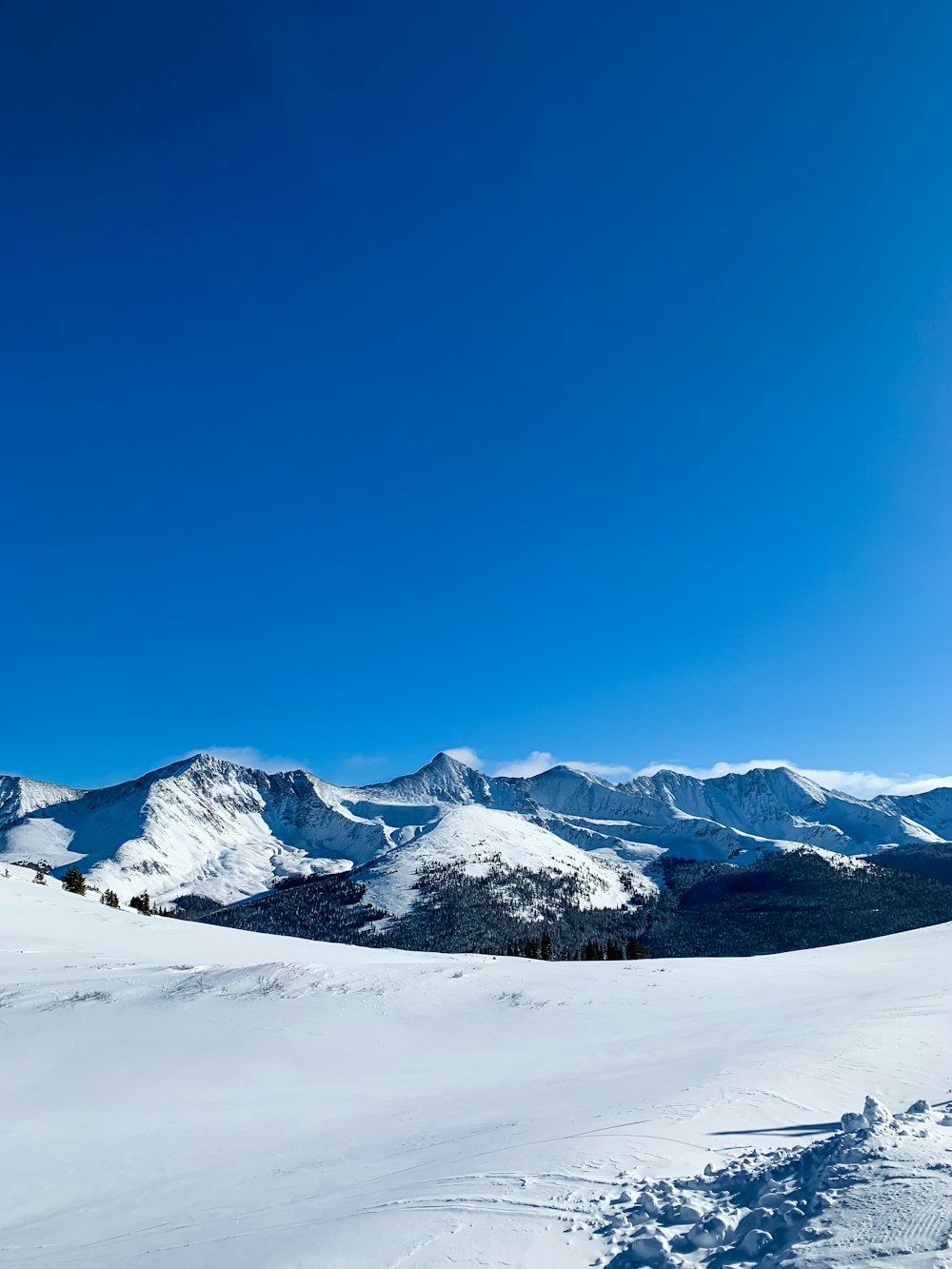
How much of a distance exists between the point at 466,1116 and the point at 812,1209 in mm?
10794

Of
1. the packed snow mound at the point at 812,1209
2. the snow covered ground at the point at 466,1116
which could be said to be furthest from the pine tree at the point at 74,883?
the packed snow mound at the point at 812,1209

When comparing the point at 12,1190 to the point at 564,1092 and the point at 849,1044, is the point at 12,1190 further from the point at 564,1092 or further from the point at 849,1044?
the point at 849,1044

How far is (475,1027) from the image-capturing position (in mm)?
25250

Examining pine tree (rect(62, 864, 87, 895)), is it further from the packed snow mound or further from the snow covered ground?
the packed snow mound

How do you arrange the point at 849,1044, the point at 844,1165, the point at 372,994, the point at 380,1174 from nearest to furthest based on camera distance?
1. the point at 844,1165
2. the point at 380,1174
3. the point at 849,1044
4. the point at 372,994

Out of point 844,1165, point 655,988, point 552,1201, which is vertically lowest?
point 655,988

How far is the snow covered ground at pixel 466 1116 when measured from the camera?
800 centimetres

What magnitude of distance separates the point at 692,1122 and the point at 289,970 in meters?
21.6

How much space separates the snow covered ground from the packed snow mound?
37 mm

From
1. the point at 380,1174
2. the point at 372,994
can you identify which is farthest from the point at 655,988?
the point at 380,1174

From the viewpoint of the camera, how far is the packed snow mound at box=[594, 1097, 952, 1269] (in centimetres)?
618

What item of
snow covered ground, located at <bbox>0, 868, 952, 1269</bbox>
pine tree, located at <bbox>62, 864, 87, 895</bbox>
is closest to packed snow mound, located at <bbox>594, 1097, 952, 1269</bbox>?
snow covered ground, located at <bbox>0, 868, 952, 1269</bbox>

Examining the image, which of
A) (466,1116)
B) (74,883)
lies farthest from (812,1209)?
(74,883)

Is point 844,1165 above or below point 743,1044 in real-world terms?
above
